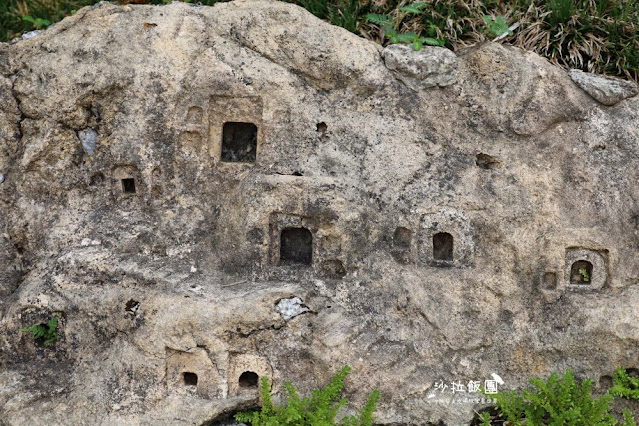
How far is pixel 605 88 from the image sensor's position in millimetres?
7086

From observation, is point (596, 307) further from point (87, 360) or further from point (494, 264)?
point (87, 360)

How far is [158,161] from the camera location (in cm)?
707

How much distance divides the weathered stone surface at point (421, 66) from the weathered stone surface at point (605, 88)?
46.9 inches

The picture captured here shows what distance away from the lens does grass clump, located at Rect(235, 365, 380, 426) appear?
6.32 m

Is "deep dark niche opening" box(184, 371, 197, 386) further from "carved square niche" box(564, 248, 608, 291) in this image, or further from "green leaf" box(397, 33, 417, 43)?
"green leaf" box(397, 33, 417, 43)

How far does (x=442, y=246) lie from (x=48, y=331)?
368 cm

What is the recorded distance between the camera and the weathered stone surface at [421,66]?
7059 millimetres

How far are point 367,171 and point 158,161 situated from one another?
1.94 meters

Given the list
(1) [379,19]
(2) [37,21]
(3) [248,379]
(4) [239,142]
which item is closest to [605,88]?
(1) [379,19]

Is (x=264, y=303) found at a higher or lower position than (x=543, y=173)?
lower

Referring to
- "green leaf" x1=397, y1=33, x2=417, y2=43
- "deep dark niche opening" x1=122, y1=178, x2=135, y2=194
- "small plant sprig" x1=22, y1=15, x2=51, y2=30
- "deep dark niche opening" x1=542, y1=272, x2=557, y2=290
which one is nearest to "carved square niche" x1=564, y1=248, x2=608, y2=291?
"deep dark niche opening" x1=542, y1=272, x2=557, y2=290

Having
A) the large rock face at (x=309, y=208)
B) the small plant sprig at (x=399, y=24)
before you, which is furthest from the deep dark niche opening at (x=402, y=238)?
the small plant sprig at (x=399, y=24)

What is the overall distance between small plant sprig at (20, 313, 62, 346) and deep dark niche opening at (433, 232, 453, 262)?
11.4ft

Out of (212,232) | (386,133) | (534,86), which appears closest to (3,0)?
(212,232)
